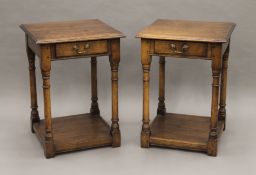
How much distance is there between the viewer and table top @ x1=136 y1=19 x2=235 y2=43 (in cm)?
441

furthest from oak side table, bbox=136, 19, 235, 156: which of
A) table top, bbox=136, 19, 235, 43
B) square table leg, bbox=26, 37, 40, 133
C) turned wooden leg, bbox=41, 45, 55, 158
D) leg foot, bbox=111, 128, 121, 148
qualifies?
square table leg, bbox=26, 37, 40, 133

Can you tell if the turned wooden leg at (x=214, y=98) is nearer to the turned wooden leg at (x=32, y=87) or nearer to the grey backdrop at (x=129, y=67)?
the grey backdrop at (x=129, y=67)

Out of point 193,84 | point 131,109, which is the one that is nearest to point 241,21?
point 193,84

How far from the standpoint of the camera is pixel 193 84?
235 inches

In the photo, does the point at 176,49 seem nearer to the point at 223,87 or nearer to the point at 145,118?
the point at 145,118

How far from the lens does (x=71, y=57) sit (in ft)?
14.7

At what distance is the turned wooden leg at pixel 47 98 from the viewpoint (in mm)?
4387

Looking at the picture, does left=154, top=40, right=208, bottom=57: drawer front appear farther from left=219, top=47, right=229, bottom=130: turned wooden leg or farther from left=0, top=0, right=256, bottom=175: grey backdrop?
left=0, top=0, right=256, bottom=175: grey backdrop

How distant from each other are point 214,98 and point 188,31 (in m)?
0.54

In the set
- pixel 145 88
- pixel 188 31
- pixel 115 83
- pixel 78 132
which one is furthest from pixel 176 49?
pixel 78 132

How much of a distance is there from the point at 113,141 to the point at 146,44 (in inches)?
32.9

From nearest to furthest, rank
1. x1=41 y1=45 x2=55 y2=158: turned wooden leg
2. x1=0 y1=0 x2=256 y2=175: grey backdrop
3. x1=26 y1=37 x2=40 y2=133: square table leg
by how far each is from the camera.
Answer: x1=41 y1=45 x2=55 y2=158: turned wooden leg, x1=26 y1=37 x2=40 y2=133: square table leg, x1=0 y1=0 x2=256 y2=175: grey backdrop

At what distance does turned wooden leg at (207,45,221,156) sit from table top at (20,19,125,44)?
71 centimetres

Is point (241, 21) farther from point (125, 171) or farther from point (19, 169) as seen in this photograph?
point (19, 169)
